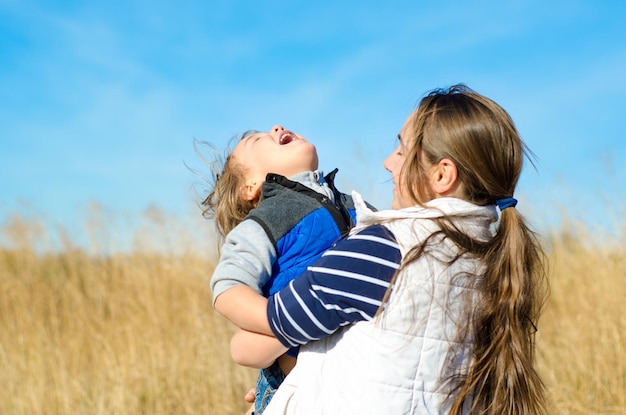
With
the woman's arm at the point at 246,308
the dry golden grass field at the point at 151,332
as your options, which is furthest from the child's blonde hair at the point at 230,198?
Result: the dry golden grass field at the point at 151,332

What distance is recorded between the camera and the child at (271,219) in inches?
68.7

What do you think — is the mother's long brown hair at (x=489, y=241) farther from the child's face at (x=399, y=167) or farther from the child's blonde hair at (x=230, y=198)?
the child's blonde hair at (x=230, y=198)

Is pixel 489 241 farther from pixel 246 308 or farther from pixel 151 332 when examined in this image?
pixel 151 332

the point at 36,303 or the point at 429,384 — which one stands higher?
the point at 36,303

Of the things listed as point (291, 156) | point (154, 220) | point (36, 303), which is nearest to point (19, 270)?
point (36, 303)

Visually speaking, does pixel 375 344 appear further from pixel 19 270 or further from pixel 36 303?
pixel 19 270

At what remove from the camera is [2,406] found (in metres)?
4.70

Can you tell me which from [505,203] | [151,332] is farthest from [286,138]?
[151,332]

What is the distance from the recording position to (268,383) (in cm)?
187

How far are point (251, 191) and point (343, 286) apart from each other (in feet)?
2.34

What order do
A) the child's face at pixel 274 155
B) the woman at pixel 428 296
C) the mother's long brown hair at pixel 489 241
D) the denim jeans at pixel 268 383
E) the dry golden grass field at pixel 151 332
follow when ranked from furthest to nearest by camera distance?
the dry golden grass field at pixel 151 332 → the child's face at pixel 274 155 → the denim jeans at pixel 268 383 → the mother's long brown hair at pixel 489 241 → the woman at pixel 428 296

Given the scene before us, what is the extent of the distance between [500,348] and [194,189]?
1.43 metres

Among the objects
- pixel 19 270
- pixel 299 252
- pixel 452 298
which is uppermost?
pixel 19 270

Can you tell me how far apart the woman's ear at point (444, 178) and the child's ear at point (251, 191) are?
652 millimetres
